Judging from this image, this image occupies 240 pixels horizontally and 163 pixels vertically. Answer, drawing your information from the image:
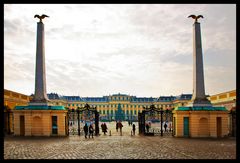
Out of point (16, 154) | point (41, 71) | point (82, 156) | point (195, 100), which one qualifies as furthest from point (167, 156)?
point (41, 71)

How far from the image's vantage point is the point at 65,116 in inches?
1135

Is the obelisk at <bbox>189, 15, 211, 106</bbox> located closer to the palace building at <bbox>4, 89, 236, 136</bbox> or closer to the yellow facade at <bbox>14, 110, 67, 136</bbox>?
the yellow facade at <bbox>14, 110, 67, 136</bbox>

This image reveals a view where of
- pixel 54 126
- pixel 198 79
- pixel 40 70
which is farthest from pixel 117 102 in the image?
pixel 198 79

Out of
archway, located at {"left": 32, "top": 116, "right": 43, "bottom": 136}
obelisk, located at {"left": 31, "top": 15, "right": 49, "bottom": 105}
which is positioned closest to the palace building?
obelisk, located at {"left": 31, "top": 15, "right": 49, "bottom": 105}

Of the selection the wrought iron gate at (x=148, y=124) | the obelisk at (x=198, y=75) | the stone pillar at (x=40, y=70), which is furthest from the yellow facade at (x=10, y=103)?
the obelisk at (x=198, y=75)

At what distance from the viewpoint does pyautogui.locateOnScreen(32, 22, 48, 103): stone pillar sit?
28.0 m

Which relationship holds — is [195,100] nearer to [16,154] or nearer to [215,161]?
[215,161]

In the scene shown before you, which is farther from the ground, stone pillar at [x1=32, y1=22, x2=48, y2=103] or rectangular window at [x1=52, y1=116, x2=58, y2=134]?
stone pillar at [x1=32, y1=22, x2=48, y2=103]

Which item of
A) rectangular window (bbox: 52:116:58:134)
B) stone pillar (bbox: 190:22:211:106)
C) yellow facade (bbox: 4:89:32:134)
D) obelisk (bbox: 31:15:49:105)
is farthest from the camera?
yellow facade (bbox: 4:89:32:134)

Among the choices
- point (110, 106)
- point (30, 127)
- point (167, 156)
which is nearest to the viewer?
point (167, 156)

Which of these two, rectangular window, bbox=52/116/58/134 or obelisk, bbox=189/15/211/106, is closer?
obelisk, bbox=189/15/211/106

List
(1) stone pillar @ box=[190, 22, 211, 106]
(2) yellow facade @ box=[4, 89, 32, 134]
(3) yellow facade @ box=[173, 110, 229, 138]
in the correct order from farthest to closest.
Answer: (2) yellow facade @ box=[4, 89, 32, 134] → (1) stone pillar @ box=[190, 22, 211, 106] → (3) yellow facade @ box=[173, 110, 229, 138]

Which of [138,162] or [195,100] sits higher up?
Result: [195,100]

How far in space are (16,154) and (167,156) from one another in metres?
8.99
